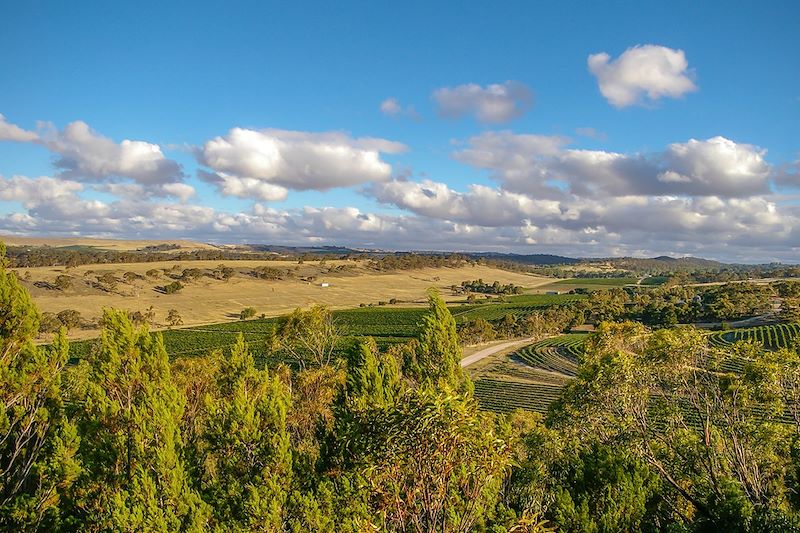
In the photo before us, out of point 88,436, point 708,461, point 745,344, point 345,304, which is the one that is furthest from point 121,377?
point 345,304

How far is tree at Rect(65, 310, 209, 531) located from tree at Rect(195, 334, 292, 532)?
1259mm

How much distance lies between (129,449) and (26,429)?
181 inches

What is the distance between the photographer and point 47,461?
19.1m

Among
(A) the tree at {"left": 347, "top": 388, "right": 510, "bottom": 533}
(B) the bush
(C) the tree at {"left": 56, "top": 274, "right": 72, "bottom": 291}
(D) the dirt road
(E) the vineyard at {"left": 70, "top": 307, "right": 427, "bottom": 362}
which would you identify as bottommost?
(D) the dirt road

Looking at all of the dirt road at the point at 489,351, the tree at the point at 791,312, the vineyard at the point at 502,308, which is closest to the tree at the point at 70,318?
the dirt road at the point at 489,351

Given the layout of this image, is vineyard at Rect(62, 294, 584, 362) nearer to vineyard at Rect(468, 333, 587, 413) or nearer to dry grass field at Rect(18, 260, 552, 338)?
dry grass field at Rect(18, 260, 552, 338)

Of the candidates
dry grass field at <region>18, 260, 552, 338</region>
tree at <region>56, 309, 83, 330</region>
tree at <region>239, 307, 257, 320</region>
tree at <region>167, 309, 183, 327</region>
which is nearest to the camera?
tree at <region>56, 309, 83, 330</region>

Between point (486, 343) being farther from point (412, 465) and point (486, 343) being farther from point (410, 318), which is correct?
point (412, 465)

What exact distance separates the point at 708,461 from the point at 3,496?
96.7 feet

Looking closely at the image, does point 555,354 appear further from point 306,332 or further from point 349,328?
point 306,332

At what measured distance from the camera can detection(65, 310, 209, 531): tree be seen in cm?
1686

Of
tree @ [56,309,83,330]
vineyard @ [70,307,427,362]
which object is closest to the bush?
vineyard @ [70,307,427,362]

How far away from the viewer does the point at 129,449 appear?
58.2ft

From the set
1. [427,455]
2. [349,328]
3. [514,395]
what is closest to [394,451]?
[427,455]
